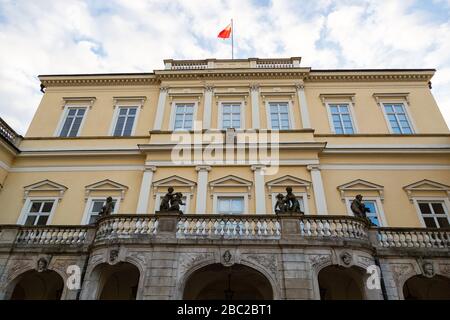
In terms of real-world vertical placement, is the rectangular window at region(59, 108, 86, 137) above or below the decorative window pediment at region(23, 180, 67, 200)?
above

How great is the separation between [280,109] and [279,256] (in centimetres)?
1032

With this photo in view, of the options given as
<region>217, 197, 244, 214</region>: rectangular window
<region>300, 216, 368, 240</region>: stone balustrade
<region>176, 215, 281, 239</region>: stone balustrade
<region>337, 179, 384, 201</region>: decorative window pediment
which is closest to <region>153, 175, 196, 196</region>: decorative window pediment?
<region>217, 197, 244, 214</region>: rectangular window

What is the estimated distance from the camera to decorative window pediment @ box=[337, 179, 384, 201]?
14.6 meters

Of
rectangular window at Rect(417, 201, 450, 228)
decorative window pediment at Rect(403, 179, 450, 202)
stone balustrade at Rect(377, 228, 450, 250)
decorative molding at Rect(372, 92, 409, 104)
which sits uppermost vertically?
decorative molding at Rect(372, 92, 409, 104)

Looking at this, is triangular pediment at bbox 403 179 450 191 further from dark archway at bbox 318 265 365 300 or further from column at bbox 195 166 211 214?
column at bbox 195 166 211 214

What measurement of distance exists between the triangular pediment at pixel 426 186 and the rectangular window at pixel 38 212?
17.7 m

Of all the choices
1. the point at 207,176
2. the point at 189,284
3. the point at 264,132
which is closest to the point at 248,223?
the point at 189,284

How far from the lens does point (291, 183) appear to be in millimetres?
14781

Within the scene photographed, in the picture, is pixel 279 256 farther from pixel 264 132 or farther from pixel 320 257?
pixel 264 132

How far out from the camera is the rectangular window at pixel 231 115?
57.0ft

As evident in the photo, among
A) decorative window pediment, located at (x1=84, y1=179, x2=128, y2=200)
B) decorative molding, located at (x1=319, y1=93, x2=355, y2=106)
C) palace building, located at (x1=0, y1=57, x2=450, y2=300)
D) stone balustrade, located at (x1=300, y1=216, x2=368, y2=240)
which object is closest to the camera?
Answer: palace building, located at (x1=0, y1=57, x2=450, y2=300)

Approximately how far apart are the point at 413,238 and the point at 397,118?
Result: 8998 mm

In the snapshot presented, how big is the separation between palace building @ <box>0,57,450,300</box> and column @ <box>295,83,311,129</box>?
0.08 m

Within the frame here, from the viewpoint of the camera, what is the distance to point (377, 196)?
1455cm
